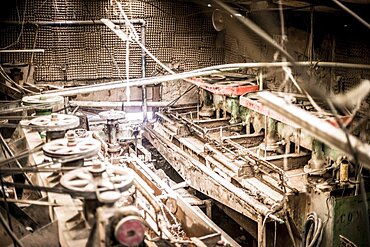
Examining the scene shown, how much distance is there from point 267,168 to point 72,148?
9.36ft

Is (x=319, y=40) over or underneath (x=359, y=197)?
over

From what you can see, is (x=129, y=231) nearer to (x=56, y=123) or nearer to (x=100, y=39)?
(x=56, y=123)

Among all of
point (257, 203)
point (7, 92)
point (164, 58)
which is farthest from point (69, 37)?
point (257, 203)

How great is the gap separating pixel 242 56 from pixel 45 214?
596 centimetres

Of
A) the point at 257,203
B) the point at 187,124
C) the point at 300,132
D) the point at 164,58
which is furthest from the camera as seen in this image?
the point at 164,58

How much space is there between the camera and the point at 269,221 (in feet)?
15.8

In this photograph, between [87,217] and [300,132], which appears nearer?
[87,217]

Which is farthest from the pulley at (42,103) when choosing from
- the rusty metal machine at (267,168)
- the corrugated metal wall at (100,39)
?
the corrugated metal wall at (100,39)

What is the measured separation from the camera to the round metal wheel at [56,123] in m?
3.80

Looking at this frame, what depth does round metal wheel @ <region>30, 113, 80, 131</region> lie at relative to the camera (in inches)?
149

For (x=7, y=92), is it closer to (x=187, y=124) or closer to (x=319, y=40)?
(x=187, y=124)

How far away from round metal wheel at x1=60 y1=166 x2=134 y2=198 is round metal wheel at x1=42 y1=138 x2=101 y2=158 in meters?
0.32

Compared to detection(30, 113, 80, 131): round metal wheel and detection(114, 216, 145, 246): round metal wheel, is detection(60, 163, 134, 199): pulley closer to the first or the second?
detection(114, 216, 145, 246): round metal wheel

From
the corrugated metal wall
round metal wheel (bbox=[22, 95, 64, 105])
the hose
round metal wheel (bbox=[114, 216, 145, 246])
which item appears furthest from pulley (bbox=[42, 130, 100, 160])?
the corrugated metal wall
